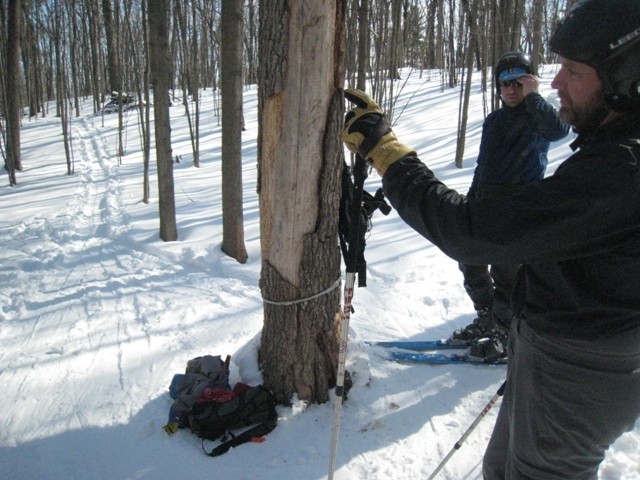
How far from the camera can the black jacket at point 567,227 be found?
1.22 meters

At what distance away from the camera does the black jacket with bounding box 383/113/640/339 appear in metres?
1.22

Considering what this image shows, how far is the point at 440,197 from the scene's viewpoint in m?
1.47

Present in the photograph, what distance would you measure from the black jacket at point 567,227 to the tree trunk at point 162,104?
18.8 ft

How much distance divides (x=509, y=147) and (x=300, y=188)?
1.73m

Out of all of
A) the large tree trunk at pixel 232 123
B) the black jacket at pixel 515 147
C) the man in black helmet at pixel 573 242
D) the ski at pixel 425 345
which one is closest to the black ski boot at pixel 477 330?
the ski at pixel 425 345

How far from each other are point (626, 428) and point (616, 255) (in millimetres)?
668

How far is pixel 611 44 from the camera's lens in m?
1.28

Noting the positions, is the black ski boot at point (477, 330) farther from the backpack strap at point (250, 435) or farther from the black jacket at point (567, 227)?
the black jacket at point (567, 227)

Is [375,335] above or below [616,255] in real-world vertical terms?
below

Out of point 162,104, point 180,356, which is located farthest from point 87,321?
point 162,104

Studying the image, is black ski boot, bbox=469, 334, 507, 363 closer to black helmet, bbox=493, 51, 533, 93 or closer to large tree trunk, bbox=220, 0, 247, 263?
black helmet, bbox=493, 51, 533, 93

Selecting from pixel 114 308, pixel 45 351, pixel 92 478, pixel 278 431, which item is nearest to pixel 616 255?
pixel 278 431

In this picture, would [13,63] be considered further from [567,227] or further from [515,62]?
[567,227]

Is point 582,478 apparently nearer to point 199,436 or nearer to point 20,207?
point 199,436
